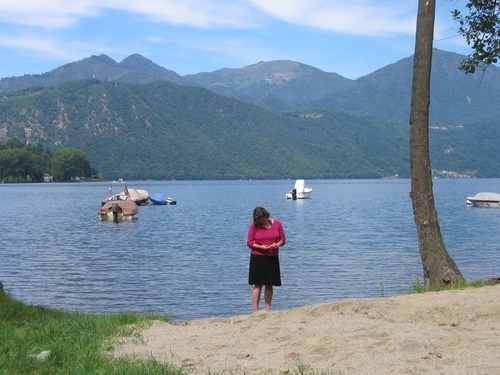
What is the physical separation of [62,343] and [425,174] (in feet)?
23.0

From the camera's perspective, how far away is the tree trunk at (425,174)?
12.5 meters

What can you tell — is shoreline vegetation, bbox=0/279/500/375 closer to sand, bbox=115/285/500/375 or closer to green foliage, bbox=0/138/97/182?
sand, bbox=115/285/500/375

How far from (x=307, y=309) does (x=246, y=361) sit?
3.31m

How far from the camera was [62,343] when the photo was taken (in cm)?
871

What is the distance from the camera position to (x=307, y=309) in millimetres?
10742

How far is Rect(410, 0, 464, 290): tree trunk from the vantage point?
12484 mm

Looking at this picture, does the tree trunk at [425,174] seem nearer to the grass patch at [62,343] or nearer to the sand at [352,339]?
the sand at [352,339]

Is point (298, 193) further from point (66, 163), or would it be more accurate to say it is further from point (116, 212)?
point (66, 163)

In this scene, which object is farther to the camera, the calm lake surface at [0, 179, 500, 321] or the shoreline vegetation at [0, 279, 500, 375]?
the calm lake surface at [0, 179, 500, 321]

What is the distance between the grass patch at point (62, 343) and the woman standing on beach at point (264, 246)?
1813 millimetres

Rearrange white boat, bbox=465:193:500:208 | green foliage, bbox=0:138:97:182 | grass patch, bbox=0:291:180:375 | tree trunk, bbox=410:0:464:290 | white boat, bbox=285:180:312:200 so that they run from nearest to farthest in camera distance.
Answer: grass patch, bbox=0:291:180:375 → tree trunk, bbox=410:0:464:290 → white boat, bbox=465:193:500:208 → white boat, bbox=285:180:312:200 → green foliage, bbox=0:138:97:182

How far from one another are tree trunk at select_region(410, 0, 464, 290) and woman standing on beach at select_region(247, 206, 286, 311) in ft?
8.51

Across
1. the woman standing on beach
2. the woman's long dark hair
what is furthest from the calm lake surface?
the woman's long dark hair

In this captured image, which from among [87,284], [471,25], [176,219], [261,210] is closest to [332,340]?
[261,210]
